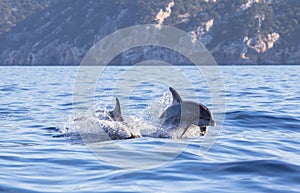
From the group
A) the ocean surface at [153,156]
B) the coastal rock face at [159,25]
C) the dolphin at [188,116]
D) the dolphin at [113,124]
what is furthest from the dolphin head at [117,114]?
the coastal rock face at [159,25]

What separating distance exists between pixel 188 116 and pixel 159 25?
106366 mm

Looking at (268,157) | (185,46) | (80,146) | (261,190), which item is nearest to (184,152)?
(268,157)

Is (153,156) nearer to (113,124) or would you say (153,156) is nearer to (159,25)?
(113,124)

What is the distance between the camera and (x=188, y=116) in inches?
497

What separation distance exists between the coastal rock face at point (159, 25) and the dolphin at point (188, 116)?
91465mm

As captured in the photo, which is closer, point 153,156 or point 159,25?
point 153,156

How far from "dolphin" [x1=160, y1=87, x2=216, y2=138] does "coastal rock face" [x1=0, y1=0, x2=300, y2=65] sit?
91465mm

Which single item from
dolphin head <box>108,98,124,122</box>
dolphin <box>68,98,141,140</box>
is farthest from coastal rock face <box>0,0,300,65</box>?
dolphin head <box>108,98,124,122</box>

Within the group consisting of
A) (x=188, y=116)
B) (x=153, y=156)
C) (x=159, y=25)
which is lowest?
(x=153, y=156)

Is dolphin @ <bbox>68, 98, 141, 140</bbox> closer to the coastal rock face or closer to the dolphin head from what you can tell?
the dolphin head

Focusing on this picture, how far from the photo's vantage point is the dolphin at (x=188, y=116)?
1242cm

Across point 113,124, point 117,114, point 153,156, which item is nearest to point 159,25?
point 117,114

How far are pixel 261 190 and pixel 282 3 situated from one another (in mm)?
119660

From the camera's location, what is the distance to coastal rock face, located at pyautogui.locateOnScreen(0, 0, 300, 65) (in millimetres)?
107938
